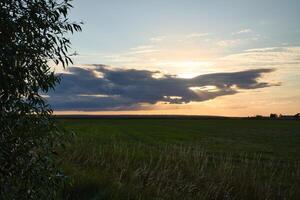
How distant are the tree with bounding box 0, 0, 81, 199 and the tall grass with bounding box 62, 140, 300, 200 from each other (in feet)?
15.0

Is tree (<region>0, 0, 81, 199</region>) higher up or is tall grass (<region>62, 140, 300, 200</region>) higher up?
tree (<region>0, 0, 81, 199</region>)

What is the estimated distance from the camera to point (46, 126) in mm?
8148

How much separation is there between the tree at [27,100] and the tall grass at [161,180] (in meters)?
4.58

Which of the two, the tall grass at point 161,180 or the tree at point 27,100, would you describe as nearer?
the tree at point 27,100

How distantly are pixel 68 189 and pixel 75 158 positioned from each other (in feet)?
23.4

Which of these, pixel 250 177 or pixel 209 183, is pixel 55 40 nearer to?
pixel 209 183

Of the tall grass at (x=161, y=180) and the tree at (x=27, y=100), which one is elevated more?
the tree at (x=27, y=100)

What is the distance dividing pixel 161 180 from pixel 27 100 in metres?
9.69

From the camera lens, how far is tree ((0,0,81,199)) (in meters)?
7.39

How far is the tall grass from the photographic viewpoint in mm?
13852

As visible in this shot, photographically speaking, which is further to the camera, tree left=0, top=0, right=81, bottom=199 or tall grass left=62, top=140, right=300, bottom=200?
tall grass left=62, top=140, right=300, bottom=200

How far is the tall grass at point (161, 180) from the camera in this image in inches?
→ 545

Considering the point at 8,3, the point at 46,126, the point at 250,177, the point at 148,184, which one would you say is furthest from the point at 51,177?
the point at 250,177

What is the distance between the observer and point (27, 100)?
775cm
